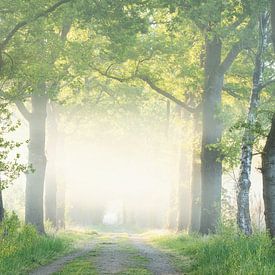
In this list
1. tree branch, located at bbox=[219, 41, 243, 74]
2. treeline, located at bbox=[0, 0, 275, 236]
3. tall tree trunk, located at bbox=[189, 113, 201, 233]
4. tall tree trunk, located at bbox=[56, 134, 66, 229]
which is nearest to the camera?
treeline, located at bbox=[0, 0, 275, 236]

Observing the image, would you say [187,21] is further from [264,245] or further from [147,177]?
[147,177]

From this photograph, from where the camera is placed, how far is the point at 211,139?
2386cm

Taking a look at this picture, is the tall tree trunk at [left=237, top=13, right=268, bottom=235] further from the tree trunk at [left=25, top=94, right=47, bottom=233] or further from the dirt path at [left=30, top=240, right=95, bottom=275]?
the tree trunk at [left=25, top=94, right=47, bottom=233]

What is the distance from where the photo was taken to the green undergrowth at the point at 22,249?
39.1ft

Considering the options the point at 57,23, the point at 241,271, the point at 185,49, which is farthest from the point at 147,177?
the point at 241,271

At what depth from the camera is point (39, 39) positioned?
62.2ft

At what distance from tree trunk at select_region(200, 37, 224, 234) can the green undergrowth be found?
871cm

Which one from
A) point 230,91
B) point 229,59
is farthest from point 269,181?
point 230,91

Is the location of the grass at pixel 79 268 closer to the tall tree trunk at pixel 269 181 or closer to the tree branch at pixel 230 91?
the tall tree trunk at pixel 269 181

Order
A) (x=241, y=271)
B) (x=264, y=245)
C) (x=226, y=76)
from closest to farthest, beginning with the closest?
(x=241, y=271) < (x=264, y=245) < (x=226, y=76)

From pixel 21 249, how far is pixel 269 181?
665cm

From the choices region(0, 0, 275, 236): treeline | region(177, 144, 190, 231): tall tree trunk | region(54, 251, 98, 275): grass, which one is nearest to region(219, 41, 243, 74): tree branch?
region(0, 0, 275, 236): treeline

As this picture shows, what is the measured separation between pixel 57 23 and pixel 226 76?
37.1 feet

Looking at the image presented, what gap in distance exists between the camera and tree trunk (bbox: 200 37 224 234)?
928 inches
